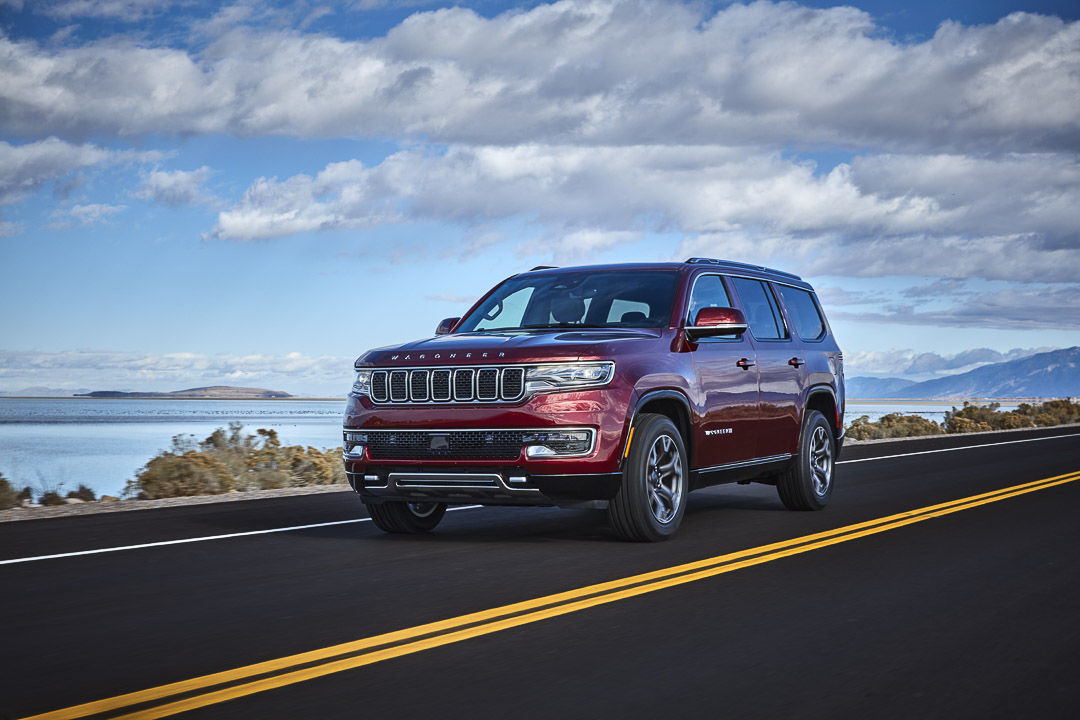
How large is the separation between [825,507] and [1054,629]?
19.2 ft

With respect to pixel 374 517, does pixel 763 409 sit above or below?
above

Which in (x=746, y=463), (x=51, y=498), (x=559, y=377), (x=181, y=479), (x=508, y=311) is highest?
(x=508, y=311)

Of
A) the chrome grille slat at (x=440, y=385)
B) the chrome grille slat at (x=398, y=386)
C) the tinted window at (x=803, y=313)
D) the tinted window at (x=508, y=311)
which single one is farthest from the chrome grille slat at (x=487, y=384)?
the tinted window at (x=803, y=313)

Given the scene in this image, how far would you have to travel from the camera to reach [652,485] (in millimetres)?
8922

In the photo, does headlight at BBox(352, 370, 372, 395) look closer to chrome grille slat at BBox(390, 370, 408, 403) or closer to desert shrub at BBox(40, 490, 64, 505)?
chrome grille slat at BBox(390, 370, 408, 403)

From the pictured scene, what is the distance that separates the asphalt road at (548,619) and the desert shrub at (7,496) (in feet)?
11.0

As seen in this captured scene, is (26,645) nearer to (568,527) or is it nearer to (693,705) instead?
(693,705)

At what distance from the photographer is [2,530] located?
1010 centimetres

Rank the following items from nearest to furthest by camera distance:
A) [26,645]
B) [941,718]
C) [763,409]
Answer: [941,718], [26,645], [763,409]

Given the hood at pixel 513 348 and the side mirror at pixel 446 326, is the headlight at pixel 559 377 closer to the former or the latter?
the hood at pixel 513 348

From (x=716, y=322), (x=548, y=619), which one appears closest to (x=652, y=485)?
(x=716, y=322)

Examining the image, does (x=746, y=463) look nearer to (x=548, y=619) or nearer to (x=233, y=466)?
(x=548, y=619)

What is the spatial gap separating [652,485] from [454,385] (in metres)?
1.69

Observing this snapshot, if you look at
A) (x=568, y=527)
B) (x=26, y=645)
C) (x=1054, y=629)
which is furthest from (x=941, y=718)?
(x=568, y=527)
